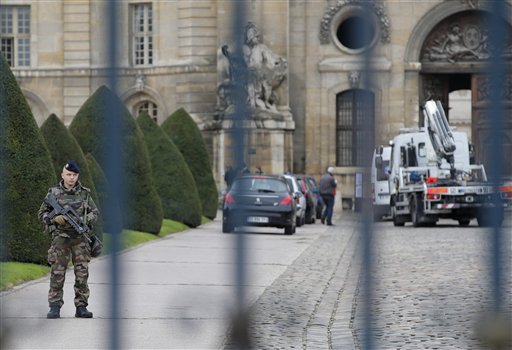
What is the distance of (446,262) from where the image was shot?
2142 centimetres

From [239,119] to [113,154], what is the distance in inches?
21.9

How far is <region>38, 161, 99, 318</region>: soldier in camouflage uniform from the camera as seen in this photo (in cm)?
1448

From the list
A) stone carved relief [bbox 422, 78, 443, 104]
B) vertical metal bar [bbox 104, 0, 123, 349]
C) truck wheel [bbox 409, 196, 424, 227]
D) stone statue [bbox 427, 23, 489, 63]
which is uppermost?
stone statue [bbox 427, 23, 489, 63]

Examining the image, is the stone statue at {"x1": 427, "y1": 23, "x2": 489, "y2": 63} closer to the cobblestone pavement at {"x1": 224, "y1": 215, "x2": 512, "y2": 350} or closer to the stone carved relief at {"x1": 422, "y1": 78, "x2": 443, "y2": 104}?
the stone carved relief at {"x1": 422, "y1": 78, "x2": 443, "y2": 104}

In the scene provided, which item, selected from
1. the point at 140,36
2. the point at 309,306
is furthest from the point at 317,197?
the point at 140,36

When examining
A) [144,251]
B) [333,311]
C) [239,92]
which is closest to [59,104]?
[144,251]

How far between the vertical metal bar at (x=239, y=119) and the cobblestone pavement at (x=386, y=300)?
16cm

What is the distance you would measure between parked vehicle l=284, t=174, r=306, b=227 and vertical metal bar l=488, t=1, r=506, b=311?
30334mm

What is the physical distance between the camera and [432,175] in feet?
115

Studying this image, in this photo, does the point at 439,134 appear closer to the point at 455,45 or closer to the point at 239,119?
the point at 455,45

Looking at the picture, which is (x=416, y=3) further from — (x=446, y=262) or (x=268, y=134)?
(x=446, y=262)

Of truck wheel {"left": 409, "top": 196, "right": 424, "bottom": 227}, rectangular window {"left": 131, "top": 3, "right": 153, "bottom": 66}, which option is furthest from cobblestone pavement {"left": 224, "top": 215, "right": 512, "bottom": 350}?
truck wheel {"left": 409, "top": 196, "right": 424, "bottom": 227}

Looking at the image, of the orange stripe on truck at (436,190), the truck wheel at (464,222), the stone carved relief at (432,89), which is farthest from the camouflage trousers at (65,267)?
the stone carved relief at (432,89)

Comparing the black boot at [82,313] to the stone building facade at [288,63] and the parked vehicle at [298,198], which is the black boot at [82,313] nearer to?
the parked vehicle at [298,198]
